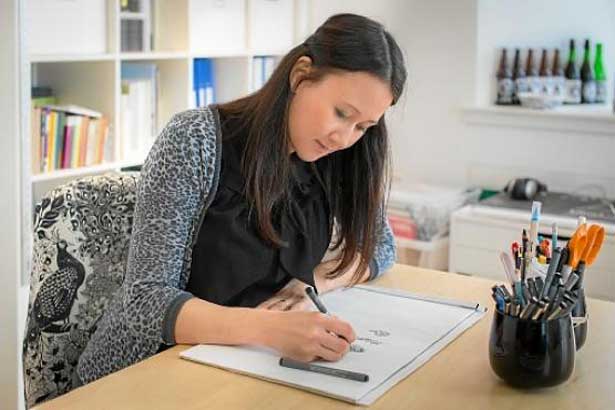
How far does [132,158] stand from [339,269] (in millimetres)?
1522

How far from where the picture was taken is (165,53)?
3160 mm

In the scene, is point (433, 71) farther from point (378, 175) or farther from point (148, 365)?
point (148, 365)

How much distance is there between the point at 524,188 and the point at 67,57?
1.60 metres

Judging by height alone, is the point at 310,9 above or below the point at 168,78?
above

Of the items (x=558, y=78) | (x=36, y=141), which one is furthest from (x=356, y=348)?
(x=558, y=78)

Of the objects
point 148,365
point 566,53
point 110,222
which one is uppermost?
point 566,53

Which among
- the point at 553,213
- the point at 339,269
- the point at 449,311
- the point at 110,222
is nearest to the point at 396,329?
the point at 449,311

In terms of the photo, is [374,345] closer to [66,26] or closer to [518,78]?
[66,26]

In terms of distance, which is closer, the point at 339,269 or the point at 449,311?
the point at 449,311

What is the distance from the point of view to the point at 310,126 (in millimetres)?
1628

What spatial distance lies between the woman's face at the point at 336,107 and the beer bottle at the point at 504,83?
2058 mm

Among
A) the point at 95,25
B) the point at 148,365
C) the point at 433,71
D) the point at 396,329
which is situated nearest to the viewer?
the point at 148,365

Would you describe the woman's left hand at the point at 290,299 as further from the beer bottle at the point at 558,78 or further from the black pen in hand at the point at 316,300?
the beer bottle at the point at 558,78

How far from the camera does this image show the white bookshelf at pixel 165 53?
2.88m
